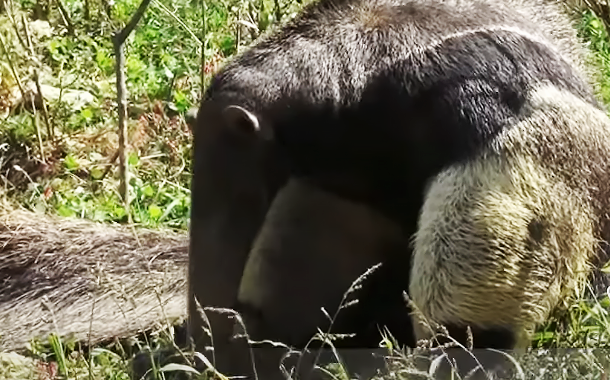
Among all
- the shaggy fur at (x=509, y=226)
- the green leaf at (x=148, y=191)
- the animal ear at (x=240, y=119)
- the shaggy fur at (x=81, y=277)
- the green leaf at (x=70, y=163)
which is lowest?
the shaggy fur at (x=81, y=277)

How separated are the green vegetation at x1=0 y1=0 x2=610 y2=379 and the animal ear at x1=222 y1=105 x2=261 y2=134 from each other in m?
1.70

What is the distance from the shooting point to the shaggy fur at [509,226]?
4348mm

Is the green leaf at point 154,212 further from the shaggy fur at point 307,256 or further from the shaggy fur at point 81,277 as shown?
the shaggy fur at point 307,256

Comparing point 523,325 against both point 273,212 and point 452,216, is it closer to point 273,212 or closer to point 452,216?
point 452,216

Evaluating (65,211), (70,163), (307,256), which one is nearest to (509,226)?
(307,256)

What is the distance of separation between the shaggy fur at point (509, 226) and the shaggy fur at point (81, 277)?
1353mm

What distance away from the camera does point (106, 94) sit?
7340 millimetres

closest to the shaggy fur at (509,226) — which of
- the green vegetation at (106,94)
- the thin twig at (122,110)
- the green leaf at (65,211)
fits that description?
the green vegetation at (106,94)

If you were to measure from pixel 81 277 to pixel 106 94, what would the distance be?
6.75ft

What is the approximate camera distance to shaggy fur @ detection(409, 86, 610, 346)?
435cm

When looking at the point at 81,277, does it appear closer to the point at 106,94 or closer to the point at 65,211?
the point at 65,211

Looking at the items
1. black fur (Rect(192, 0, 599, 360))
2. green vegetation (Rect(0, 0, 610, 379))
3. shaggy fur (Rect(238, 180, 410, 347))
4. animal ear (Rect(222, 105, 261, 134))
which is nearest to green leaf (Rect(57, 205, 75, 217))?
green vegetation (Rect(0, 0, 610, 379))

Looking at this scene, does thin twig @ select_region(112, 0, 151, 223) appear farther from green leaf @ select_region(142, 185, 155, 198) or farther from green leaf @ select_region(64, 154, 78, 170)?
green leaf @ select_region(64, 154, 78, 170)

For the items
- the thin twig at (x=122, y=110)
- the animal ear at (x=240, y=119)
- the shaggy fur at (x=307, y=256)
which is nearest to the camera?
the animal ear at (x=240, y=119)
